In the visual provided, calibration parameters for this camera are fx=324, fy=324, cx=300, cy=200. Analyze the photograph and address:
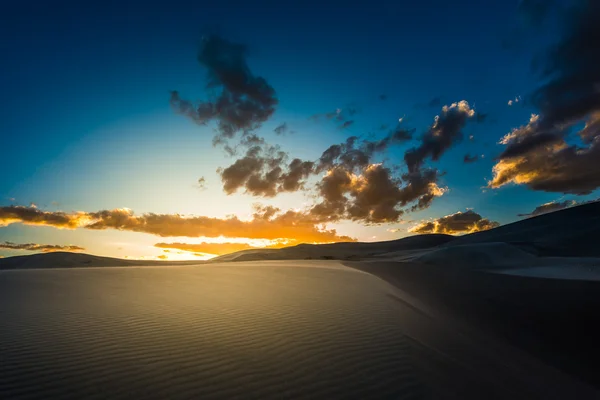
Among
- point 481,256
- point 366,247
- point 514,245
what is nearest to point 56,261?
point 481,256

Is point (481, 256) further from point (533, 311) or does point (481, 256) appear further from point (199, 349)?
point (199, 349)

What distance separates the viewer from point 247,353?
17.0ft

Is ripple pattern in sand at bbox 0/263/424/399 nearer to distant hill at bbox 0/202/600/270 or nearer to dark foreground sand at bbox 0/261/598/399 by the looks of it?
dark foreground sand at bbox 0/261/598/399

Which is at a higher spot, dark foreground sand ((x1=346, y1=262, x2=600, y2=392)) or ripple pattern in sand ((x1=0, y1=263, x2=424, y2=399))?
ripple pattern in sand ((x1=0, y1=263, x2=424, y2=399))

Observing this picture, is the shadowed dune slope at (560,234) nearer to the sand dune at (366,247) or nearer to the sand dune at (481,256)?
the sand dune at (481,256)

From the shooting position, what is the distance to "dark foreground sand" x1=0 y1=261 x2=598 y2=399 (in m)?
4.14

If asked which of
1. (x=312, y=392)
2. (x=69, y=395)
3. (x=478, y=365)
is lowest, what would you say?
(x=478, y=365)

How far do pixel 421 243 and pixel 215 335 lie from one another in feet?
241

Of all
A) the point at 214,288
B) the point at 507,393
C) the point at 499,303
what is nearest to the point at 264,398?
the point at 507,393

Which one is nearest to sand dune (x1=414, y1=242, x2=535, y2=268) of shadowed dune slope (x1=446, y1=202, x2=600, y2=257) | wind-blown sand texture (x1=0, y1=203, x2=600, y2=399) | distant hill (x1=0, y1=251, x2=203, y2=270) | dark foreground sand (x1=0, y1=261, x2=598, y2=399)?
shadowed dune slope (x1=446, y1=202, x2=600, y2=257)

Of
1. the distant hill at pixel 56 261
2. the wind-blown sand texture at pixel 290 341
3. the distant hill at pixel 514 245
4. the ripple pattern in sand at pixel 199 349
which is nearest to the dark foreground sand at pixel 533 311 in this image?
the wind-blown sand texture at pixel 290 341

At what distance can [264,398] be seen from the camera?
396cm

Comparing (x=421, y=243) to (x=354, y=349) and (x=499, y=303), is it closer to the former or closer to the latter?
(x=499, y=303)

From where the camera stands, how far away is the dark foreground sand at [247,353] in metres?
4.14
